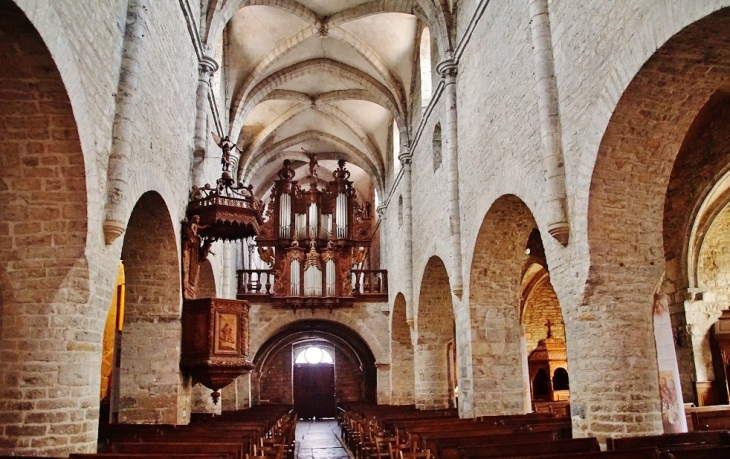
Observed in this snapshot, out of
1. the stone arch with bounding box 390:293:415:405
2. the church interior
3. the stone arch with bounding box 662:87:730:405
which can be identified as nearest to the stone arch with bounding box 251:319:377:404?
the stone arch with bounding box 390:293:415:405

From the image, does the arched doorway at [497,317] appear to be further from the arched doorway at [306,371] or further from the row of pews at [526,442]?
the arched doorway at [306,371]

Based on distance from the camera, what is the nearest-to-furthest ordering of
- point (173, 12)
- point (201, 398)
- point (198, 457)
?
1. point (198, 457)
2. point (173, 12)
3. point (201, 398)

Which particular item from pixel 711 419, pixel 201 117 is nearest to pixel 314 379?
pixel 201 117

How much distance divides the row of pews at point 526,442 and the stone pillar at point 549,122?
247 cm

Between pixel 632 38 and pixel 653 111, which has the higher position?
pixel 632 38

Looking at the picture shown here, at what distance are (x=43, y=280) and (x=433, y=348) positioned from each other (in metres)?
12.1

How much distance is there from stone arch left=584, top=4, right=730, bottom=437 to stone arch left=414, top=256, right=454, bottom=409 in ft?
30.1

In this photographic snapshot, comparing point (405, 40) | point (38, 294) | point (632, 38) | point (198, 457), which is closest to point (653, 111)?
point (632, 38)

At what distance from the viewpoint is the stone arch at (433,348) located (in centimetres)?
1723

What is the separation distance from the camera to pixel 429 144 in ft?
51.9

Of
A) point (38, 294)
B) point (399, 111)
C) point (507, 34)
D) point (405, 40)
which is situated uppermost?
point (405, 40)

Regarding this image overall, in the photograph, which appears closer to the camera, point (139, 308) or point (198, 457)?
point (198, 457)

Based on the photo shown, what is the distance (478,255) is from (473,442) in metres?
4.89

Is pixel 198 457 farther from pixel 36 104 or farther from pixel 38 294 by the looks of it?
pixel 36 104
